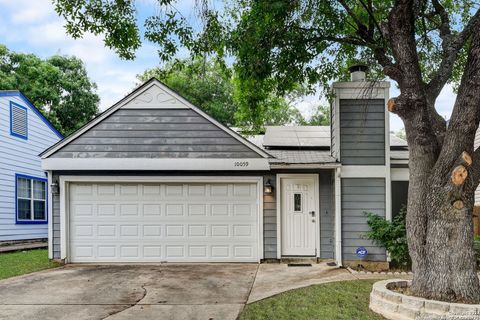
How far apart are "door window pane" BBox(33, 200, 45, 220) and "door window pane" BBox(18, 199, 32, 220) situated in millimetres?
315

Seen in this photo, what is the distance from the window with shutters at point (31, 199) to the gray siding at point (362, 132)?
35.4 feet

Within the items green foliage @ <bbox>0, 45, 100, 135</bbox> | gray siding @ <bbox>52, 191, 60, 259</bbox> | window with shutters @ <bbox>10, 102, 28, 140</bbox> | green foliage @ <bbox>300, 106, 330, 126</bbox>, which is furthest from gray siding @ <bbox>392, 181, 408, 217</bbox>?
green foliage @ <bbox>300, 106, 330, 126</bbox>

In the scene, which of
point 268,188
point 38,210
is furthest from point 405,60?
point 38,210

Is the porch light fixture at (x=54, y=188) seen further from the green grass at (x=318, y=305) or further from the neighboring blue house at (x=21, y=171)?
the green grass at (x=318, y=305)

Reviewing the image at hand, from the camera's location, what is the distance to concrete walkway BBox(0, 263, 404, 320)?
5219mm

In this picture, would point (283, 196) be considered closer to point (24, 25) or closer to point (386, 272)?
point (386, 272)

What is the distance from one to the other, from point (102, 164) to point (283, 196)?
13.7ft

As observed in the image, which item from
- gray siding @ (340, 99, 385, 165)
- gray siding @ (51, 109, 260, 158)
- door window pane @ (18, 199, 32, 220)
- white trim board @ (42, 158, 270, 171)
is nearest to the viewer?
gray siding @ (340, 99, 385, 165)

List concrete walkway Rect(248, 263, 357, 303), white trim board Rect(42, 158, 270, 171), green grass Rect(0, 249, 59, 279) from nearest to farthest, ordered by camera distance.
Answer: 1. concrete walkway Rect(248, 263, 357, 303)
2. green grass Rect(0, 249, 59, 279)
3. white trim board Rect(42, 158, 270, 171)

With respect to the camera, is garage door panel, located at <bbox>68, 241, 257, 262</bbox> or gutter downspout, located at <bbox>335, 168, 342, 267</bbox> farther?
garage door panel, located at <bbox>68, 241, 257, 262</bbox>

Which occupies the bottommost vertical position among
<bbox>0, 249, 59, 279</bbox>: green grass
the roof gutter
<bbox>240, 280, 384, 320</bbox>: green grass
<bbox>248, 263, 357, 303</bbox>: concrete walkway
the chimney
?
<bbox>0, 249, 59, 279</bbox>: green grass

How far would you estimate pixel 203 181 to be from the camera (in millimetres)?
9172

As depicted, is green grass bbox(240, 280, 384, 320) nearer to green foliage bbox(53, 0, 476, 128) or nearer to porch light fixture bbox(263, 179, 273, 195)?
porch light fixture bbox(263, 179, 273, 195)

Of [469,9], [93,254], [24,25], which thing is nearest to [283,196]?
[93,254]
